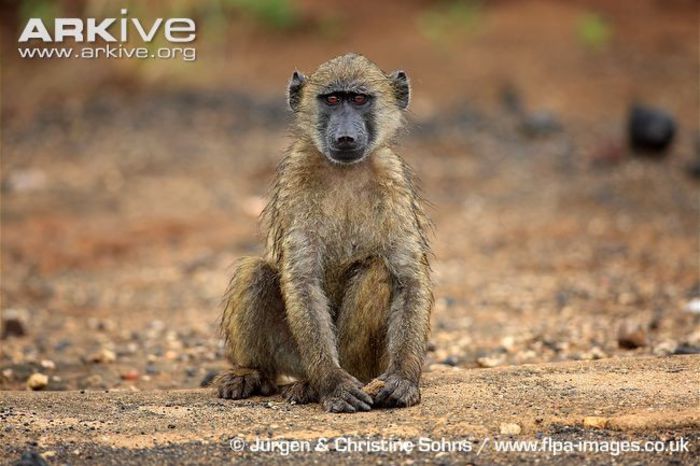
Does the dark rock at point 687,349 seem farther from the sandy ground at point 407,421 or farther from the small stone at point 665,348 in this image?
the sandy ground at point 407,421

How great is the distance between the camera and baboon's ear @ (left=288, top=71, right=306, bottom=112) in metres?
7.20

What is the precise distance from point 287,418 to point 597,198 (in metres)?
9.67

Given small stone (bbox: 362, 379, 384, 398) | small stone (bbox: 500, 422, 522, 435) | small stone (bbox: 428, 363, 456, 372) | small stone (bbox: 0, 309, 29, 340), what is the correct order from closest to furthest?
small stone (bbox: 500, 422, 522, 435) → small stone (bbox: 362, 379, 384, 398) → small stone (bbox: 428, 363, 456, 372) → small stone (bbox: 0, 309, 29, 340)

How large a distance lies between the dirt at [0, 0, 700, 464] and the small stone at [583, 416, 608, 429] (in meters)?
0.04

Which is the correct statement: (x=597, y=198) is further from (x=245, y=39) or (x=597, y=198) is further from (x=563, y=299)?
(x=245, y=39)

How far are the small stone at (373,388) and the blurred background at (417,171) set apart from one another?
201cm

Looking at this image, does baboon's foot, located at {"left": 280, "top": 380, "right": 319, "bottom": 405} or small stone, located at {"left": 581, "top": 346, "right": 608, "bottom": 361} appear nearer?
baboon's foot, located at {"left": 280, "top": 380, "right": 319, "bottom": 405}

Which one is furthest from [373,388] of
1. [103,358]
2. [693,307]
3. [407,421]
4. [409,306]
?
[693,307]

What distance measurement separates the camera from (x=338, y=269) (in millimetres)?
6602

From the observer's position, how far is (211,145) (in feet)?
56.5

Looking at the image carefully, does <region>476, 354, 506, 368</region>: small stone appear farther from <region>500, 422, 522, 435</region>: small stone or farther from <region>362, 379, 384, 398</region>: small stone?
<region>500, 422, 522, 435</region>: small stone

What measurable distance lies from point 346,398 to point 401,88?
7.46 feet

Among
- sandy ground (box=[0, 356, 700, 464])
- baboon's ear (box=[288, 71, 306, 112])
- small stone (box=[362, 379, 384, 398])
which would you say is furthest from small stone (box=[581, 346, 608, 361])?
baboon's ear (box=[288, 71, 306, 112])

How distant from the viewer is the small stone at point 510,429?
18.1ft
